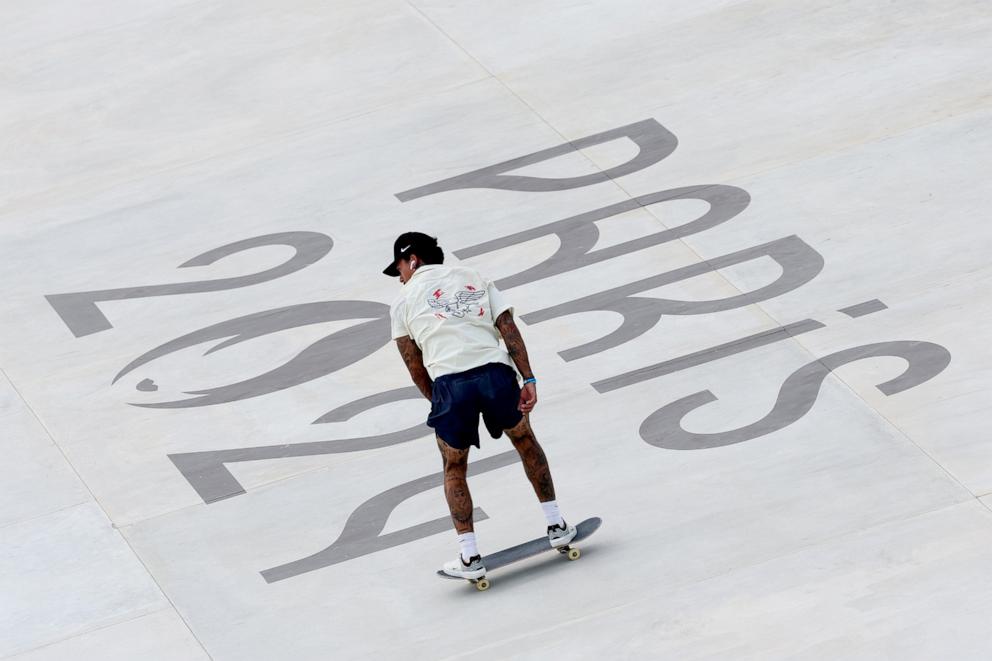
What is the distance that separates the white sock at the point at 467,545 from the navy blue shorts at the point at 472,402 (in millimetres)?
452

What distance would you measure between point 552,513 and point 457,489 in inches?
19.8

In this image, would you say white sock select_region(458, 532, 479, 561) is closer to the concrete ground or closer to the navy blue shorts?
the concrete ground

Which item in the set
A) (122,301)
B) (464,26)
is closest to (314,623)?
(122,301)

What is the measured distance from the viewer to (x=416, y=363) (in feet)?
30.0

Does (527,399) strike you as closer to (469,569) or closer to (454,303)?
(454,303)

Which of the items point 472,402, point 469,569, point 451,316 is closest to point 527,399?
point 472,402

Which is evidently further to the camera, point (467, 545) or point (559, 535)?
point (559, 535)

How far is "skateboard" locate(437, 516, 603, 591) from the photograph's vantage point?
30.2ft

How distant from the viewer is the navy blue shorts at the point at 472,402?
29.3 feet

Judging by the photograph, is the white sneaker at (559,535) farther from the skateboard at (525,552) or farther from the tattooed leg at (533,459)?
the tattooed leg at (533,459)

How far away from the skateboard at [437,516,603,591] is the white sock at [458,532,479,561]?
0.11 m

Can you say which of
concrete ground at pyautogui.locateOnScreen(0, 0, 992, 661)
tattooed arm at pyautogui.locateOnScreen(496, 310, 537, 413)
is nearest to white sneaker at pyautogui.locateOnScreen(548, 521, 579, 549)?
concrete ground at pyautogui.locateOnScreen(0, 0, 992, 661)

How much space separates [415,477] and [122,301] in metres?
3.64

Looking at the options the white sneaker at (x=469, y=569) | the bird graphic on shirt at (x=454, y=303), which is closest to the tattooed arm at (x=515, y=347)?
the bird graphic on shirt at (x=454, y=303)
